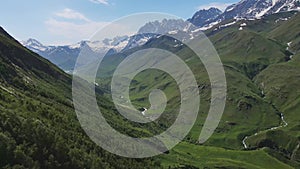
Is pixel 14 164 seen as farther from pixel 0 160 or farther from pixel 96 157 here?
pixel 96 157

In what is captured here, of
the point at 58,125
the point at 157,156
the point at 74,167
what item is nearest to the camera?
the point at 74,167

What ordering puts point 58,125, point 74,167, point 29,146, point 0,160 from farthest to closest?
point 58,125 < point 74,167 < point 29,146 < point 0,160

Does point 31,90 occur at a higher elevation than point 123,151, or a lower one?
higher

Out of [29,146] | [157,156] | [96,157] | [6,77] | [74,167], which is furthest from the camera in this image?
[157,156]

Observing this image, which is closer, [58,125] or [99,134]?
[58,125]

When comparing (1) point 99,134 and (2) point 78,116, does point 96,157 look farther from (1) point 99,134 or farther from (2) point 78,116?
(2) point 78,116

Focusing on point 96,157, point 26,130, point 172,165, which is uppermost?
point 26,130

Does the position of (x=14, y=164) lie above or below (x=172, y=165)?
above

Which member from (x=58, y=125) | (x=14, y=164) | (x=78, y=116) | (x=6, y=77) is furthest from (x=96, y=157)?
(x=6, y=77)

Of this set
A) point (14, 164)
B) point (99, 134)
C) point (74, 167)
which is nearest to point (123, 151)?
point (99, 134)
